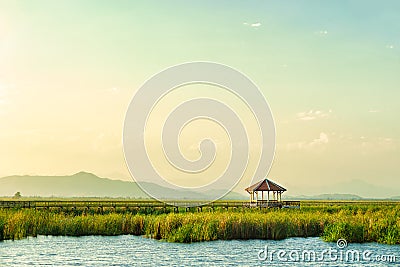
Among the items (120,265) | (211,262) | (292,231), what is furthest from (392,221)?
(120,265)

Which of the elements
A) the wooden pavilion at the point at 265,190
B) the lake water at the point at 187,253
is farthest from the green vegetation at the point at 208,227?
the wooden pavilion at the point at 265,190

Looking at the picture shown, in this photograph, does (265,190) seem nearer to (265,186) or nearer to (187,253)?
(265,186)

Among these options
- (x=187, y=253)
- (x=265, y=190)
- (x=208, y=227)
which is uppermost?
(x=265, y=190)

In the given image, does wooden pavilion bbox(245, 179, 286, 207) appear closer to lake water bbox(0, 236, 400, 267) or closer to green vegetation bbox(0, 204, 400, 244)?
green vegetation bbox(0, 204, 400, 244)

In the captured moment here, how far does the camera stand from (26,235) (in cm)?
3844

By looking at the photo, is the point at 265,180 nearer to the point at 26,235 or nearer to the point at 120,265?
the point at 26,235

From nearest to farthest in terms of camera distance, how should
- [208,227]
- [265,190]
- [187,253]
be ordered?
[187,253]
[208,227]
[265,190]

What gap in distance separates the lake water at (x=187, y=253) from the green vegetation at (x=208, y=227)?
0.75 m

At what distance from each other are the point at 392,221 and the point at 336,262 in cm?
775

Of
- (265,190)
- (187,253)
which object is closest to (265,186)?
(265,190)

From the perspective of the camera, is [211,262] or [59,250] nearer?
[211,262]

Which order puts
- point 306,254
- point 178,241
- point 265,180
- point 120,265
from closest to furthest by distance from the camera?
point 120,265, point 306,254, point 178,241, point 265,180

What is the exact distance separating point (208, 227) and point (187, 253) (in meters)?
4.31

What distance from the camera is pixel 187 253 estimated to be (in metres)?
32.0
